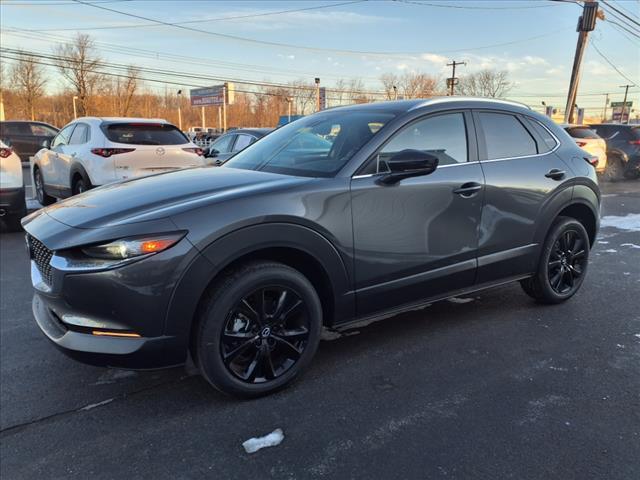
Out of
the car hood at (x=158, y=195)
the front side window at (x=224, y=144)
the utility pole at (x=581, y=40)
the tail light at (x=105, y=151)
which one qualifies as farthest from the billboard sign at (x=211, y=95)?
the car hood at (x=158, y=195)

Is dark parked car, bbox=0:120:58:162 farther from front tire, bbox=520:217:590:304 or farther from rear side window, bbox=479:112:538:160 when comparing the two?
front tire, bbox=520:217:590:304

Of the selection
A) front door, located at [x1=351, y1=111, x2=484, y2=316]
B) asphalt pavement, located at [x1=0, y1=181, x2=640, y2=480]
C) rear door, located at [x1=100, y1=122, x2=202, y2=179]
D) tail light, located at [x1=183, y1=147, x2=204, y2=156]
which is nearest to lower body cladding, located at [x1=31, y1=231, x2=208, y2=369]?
asphalt pavement, located at [x1=0, y1=181, x2=640, y2=480]

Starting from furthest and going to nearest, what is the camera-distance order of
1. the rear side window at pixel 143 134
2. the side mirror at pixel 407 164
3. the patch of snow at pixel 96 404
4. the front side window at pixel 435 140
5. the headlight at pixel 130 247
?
1. the rear side window at pixel 143 134
2. the front side window at pixel 435 140
3. the side mirror at pixel 407 164
4. the patch of snow at pixel 96 404
5. the headlight at pixel 130 247

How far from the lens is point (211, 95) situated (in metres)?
71.0

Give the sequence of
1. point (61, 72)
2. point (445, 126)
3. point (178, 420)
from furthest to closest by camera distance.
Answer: point (61, 72), point (445, 126), point (178, 420)

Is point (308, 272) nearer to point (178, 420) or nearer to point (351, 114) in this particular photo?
point (178, 420)

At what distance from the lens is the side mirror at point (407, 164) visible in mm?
3035

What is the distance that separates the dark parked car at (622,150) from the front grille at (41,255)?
1682cm

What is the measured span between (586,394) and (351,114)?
94.1 inches

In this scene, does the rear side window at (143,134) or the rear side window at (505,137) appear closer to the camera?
the rear side window at (505,137)

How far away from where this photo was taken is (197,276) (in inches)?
98.7

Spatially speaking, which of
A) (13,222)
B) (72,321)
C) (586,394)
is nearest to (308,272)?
(72,321)

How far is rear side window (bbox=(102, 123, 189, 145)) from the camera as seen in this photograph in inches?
310

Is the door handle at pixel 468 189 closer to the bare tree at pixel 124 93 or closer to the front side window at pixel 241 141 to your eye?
the front side window at pixel 241 141
